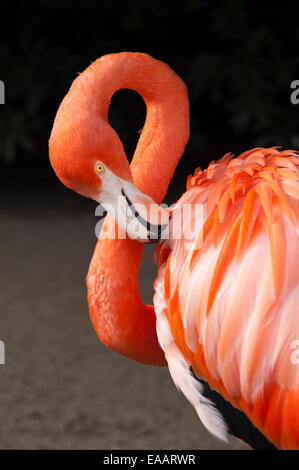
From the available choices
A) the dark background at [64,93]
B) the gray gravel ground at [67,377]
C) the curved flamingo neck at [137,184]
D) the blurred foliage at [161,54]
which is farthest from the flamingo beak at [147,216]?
the blurred foliage at [161,54]

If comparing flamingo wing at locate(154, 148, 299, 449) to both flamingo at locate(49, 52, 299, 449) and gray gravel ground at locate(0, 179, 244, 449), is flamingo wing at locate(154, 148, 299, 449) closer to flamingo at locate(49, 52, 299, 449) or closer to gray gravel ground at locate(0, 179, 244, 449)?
flamingo at locate(49, 52, 299, 449)

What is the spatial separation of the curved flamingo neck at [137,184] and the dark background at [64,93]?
1.21m

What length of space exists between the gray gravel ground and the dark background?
10 millimetres

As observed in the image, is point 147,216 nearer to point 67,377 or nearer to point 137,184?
point 137,184

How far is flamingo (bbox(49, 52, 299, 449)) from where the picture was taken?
1.05 m

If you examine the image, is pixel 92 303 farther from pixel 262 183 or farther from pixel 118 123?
pixel 118 123

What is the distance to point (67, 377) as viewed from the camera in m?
A: 2.29

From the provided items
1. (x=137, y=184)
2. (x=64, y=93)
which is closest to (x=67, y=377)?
(x=137, y=184)

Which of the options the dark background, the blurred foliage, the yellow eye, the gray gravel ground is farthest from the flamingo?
the blurred foliage

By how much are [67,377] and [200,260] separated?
4.33 ft

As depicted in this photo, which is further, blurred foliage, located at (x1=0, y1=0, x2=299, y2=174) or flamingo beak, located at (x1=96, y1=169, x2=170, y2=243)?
blurred foliage, located at (x1=0, y1=0, x2=299, y2=174)

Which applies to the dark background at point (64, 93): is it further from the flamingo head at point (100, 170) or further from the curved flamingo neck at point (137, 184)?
the flamingo head at point (100, 170)

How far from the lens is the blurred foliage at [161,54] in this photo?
3.82m

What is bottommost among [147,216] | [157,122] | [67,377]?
[67,377]
